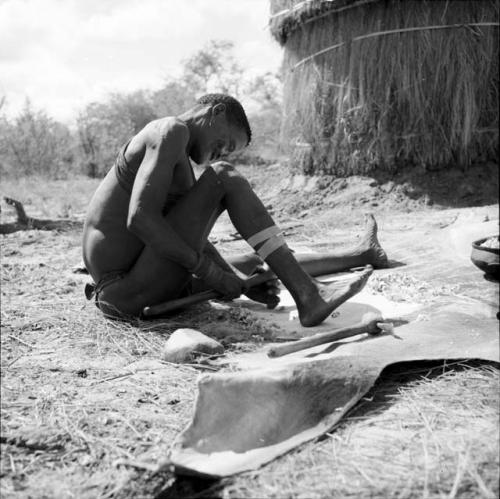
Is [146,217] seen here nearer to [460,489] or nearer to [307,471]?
[307,471]

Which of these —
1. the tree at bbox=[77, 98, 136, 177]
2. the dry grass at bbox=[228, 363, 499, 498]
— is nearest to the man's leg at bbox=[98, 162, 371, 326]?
the dry grass at bbox=[228, 363, 499, 498]

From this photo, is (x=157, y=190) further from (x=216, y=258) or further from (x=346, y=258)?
(x=346, y=258)

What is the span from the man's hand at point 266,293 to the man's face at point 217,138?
725mm

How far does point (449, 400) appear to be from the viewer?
6.56 feet

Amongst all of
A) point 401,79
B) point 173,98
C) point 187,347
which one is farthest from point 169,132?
point 173,98

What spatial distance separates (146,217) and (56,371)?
2.51ft

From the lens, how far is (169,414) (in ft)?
6.47

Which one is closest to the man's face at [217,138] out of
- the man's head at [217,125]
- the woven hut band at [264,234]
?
the man's head at [217,125]

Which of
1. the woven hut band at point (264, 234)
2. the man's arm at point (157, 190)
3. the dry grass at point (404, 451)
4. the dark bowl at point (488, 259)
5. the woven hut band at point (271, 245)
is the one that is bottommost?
the dry grass at point (404, 451)

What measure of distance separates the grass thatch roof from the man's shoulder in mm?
4771

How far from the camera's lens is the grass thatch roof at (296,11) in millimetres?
6924

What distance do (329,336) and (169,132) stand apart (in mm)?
1151

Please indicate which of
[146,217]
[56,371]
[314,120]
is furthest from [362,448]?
[314,120]

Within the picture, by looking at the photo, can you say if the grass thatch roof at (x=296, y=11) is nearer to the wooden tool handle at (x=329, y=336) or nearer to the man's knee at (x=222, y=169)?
the man's knee at (x=222, y=169)
